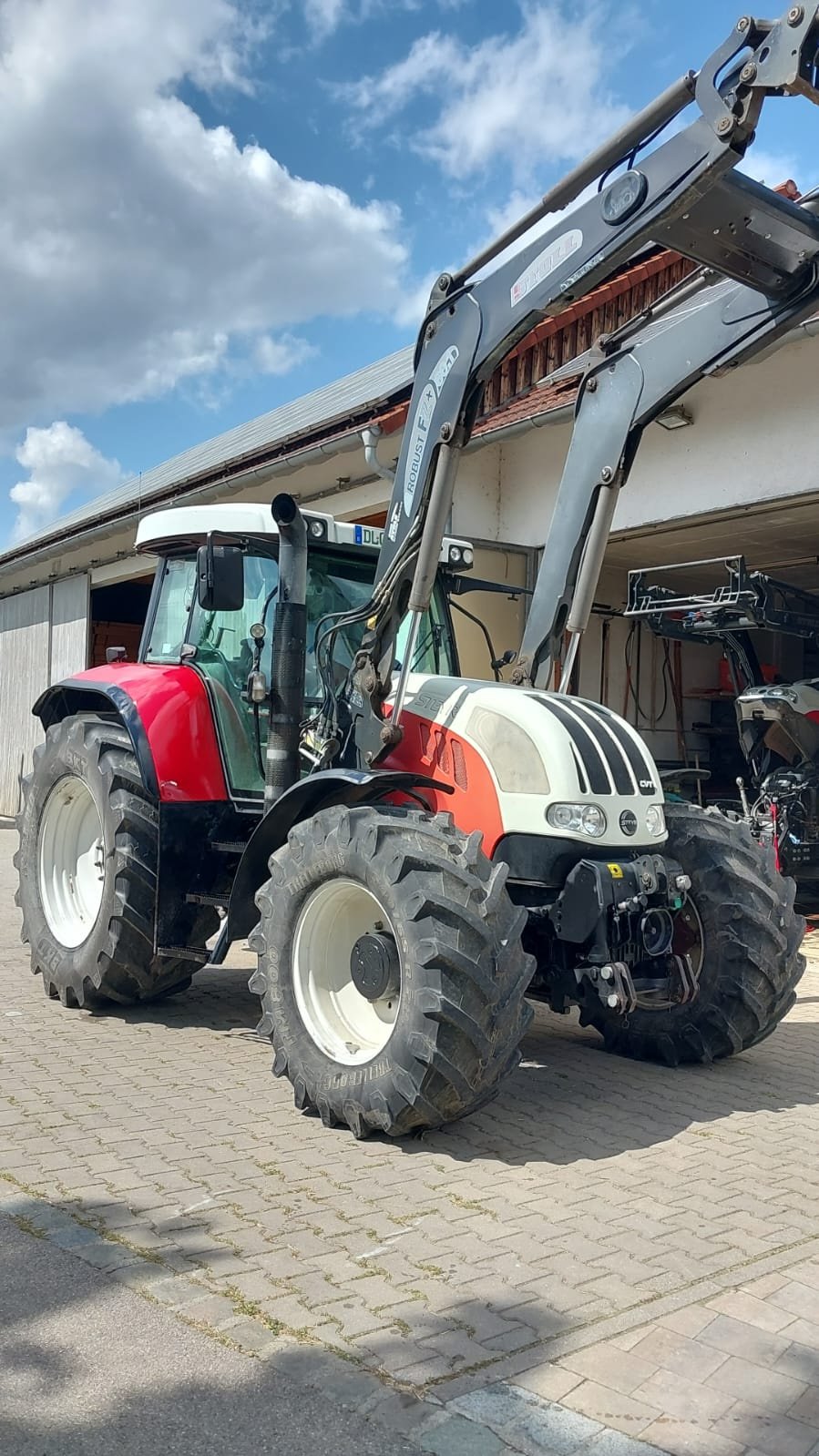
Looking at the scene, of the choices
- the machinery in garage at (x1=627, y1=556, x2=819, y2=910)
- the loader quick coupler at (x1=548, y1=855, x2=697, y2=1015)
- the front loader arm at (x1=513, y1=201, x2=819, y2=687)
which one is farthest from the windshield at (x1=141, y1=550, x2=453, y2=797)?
the machinery in garage at (x1=627, y1=556, x2=819, y2=910)

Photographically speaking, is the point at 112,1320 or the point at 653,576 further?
the point at 653,576

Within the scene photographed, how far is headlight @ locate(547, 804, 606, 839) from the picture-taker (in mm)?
4883

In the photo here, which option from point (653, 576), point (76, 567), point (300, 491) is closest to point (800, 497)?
point (653, 576)

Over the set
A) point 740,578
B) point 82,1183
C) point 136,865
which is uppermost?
point 740,578

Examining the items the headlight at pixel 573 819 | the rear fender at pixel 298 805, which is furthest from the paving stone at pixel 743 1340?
the rear fender at pixel 298 805

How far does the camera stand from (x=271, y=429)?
672 inches

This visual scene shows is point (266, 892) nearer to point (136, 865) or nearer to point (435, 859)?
point (435, 859)

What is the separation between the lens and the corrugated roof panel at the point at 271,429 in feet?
43.2

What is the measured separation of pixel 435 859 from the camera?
4398 mm

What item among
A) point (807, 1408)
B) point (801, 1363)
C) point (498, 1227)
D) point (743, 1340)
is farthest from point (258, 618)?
point (807, 1408)

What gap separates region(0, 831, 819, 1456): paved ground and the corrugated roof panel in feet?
21.8

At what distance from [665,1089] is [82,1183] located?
8.36ft

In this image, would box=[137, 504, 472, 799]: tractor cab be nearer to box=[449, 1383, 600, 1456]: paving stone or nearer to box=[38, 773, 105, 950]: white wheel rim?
box=[38, 773, 105, 950]: white wheel rim

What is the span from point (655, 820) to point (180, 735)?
2379 mm
